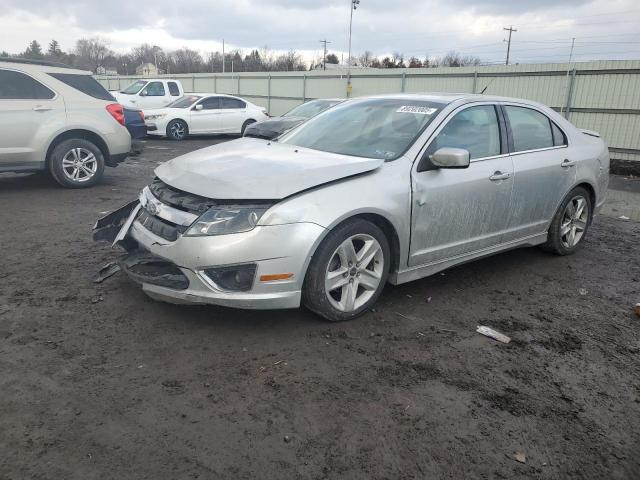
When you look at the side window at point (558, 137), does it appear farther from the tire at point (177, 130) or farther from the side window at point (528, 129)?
the tire at point (177, 130)

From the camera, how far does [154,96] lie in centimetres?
2047

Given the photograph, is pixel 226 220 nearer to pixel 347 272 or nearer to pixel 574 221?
pixel 347 272

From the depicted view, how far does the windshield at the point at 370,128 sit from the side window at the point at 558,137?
1.57m

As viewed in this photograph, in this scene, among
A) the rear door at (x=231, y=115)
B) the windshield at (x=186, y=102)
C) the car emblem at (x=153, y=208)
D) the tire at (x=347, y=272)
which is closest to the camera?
the tire at (x=347, y=272)

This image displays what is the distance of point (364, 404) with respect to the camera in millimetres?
2887

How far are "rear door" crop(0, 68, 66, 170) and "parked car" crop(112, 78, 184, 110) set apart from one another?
12760mm

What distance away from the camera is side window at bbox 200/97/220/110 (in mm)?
18016

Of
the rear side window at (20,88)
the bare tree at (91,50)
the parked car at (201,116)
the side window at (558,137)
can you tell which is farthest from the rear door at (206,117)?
the bare tree at (91,50)

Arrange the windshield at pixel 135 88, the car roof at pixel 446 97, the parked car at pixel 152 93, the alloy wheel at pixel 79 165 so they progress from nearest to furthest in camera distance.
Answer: the car roof at pixel 446 97, the alloy wheel at pixel 79 165, the parked car at pixel 152 93, the windshield at pixel 135 88

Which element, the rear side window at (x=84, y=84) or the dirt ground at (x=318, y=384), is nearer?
the dirt ground at (x=318, y=384)

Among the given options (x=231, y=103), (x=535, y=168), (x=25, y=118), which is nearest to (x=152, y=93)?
(x=231, y=103)


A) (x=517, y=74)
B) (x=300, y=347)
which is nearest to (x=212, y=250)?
(x=300, y=347)

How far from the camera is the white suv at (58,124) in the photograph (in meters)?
7.56

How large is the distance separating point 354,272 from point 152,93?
61.8ft
